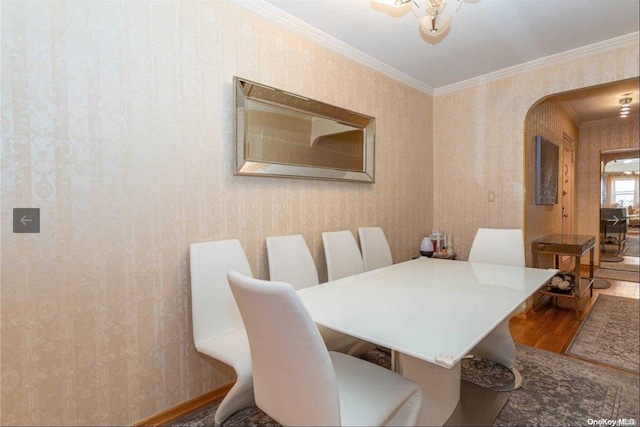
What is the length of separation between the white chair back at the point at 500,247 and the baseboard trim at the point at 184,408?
205cm

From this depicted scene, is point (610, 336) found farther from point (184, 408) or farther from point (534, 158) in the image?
point (184, 408)

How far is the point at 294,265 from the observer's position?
84.7 inches

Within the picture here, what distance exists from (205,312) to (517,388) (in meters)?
1.87

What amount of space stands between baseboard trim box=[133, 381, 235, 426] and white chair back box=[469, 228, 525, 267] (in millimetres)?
2053

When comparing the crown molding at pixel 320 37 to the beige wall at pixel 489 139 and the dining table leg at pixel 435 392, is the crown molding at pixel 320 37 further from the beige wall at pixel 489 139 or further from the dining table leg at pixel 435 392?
the dining table leg at pixel 435 392

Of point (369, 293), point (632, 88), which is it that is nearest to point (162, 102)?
point (369, 293)

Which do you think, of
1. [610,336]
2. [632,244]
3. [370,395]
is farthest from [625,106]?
[370,395]

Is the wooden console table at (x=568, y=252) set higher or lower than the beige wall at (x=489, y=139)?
lower

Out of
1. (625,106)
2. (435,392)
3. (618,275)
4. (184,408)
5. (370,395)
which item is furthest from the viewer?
(618,275)

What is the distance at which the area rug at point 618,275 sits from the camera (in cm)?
458

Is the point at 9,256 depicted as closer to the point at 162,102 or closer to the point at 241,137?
the point at 162,102

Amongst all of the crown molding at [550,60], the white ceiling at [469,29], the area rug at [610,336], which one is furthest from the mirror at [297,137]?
the area rug at [610,336]

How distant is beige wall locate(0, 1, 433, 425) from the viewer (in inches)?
52.5

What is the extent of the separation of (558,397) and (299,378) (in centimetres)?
179
